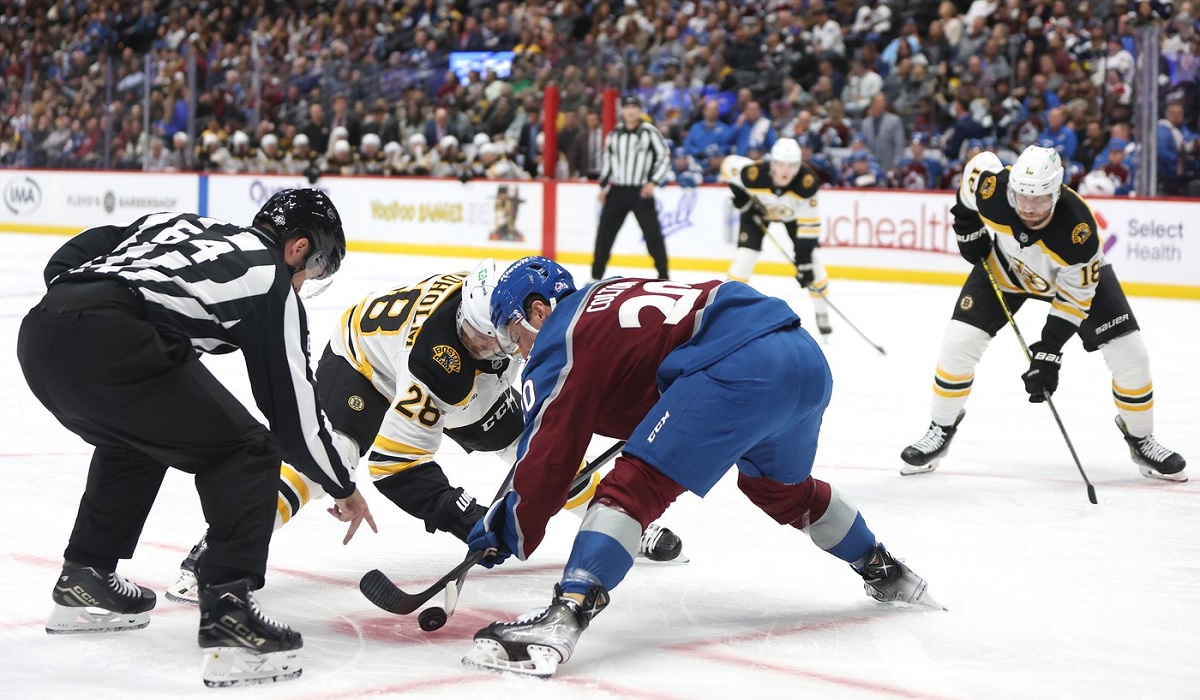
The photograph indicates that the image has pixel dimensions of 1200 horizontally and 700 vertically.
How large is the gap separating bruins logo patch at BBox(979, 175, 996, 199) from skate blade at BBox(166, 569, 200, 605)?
3.20 meters

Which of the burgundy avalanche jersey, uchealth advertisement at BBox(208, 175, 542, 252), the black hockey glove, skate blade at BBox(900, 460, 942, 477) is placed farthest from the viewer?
uchealth advertisement at BBox(208, 175, 542, 252)

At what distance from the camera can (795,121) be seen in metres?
14.0

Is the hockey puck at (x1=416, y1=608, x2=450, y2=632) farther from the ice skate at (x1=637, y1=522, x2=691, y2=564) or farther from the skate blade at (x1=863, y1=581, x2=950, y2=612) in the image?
the skate blade at (x1=863, y1=581, x2=950, y2=612)

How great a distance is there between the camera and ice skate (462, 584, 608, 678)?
2.75 meters

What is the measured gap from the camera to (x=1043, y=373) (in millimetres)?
5062

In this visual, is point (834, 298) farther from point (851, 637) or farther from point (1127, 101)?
point (851, 637)

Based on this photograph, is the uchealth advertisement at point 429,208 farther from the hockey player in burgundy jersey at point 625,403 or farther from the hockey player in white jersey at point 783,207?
the hockey player in burgundy jersey at point 625,403

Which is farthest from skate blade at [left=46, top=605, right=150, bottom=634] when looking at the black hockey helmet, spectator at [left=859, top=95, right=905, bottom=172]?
spectator at [left=859, top=95, right=905, bottom=172]

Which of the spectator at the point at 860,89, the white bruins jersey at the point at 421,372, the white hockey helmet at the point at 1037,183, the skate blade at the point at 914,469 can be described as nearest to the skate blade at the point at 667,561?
the white bruins jersey at the point at 421,372

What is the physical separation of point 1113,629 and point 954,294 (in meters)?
9.16

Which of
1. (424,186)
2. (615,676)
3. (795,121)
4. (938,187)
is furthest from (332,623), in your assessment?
(424,186)

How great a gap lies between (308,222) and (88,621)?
0.96 m

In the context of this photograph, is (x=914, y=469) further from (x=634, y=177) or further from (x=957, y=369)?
(x=634, y=177)

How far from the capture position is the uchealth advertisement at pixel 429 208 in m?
15.3
